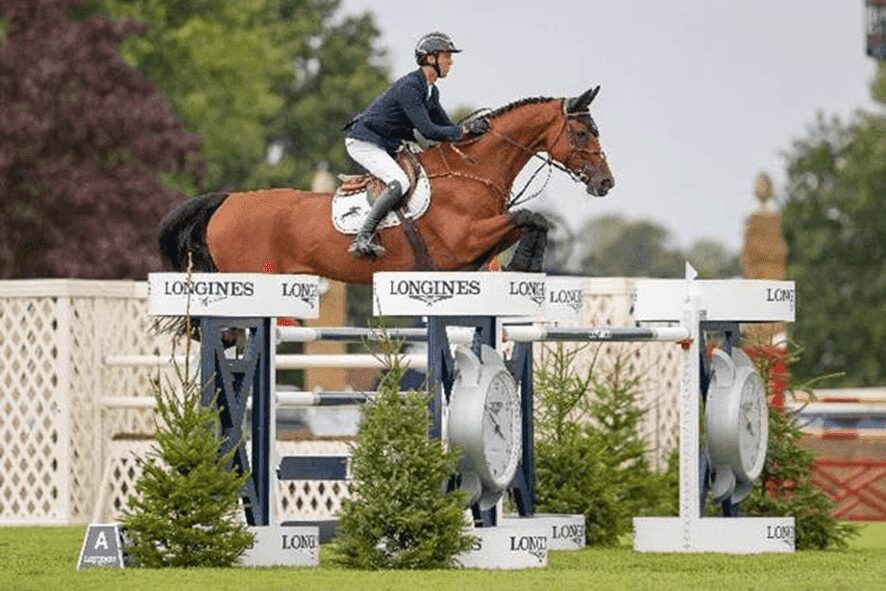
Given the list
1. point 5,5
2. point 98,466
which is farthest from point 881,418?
point 5,5

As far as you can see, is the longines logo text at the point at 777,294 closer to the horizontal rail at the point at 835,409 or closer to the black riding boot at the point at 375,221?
the black riding boot at the point at 375,221

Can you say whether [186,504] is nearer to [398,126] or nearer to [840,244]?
[398,126]

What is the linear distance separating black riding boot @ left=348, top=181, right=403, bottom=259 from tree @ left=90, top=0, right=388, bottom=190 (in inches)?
1707

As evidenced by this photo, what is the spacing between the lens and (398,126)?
1828 cm

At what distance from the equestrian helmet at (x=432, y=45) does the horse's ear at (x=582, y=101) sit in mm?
993

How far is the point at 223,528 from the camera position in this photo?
606 inches

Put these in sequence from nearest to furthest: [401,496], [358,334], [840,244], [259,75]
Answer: [401,496] → [358,334] → [259,75] → [840,244]

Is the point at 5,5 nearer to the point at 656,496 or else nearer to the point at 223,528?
the point at 656,496

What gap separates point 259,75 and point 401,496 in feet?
180

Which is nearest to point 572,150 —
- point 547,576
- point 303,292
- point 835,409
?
point 303,292

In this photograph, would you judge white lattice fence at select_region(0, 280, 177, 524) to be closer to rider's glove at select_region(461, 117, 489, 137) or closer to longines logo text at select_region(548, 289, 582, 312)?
rider's glove at select_region(461, 117, 489, 137)

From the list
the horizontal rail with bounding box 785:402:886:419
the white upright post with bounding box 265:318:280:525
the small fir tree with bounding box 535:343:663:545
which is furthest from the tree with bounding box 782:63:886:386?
the white upright post with bounding box 265:318:280:525

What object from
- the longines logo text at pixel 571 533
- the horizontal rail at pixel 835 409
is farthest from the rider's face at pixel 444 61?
the horizontal rail at pixel 835 409

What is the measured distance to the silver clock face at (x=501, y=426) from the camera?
15.9m
